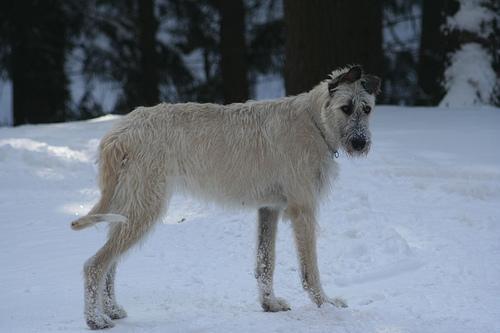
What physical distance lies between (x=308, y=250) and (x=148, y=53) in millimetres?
13757

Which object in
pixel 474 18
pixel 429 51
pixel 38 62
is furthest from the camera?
pixel 38 62

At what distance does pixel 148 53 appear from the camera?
20.0 meters

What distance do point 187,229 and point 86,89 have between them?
12.8m

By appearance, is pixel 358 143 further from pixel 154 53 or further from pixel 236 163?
pixel 154 53

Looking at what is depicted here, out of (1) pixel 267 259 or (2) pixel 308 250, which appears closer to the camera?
(2) pixel 308 250

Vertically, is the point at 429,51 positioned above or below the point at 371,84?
below

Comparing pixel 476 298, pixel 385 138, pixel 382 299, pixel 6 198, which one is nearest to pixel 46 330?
pixel 382 299

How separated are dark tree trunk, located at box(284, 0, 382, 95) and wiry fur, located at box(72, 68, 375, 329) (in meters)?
6.44

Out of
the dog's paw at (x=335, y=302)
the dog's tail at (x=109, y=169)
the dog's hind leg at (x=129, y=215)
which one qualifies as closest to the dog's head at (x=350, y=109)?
the dog's paw at (x=335, y=302)

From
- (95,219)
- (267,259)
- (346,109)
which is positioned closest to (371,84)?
(346,109)

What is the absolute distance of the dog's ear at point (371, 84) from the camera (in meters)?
6.88

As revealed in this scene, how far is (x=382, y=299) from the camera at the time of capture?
7.04m

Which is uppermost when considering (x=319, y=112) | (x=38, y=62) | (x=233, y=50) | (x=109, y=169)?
(x=319, y=112)

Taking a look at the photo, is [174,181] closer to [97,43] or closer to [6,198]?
[6,198]
